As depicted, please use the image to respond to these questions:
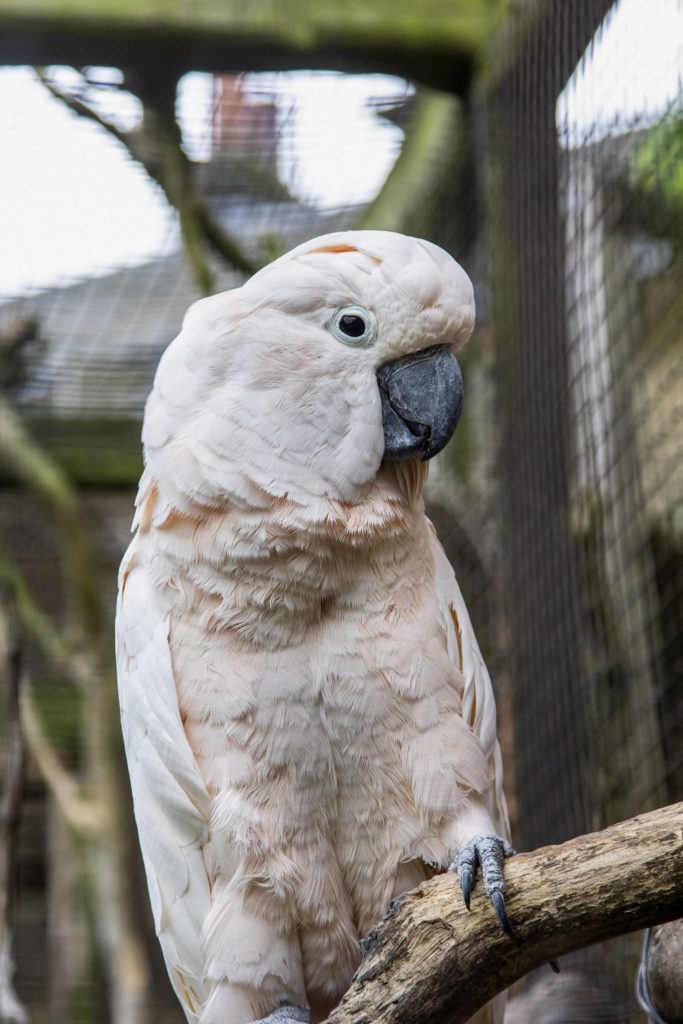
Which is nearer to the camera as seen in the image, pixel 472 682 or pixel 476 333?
pixel 472 682

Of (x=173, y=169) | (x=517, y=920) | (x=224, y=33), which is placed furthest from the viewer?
(x=173, y=169)

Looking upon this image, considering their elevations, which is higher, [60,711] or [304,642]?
[304,642]

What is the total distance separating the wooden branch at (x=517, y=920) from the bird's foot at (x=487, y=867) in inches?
0.4

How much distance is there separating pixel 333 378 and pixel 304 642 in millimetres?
401

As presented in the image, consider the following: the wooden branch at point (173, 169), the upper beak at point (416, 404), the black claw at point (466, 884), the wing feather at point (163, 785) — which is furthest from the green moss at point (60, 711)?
the black claw at point (466, 884)

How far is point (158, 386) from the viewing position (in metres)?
1.90

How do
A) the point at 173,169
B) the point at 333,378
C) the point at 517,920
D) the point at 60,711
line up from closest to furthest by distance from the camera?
1. the point at 517,920
2. the point at 333,378
3. the point at 173,169
4. the point at 60,711

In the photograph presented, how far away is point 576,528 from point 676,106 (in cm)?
99

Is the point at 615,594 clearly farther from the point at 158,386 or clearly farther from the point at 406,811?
the point at 158,386

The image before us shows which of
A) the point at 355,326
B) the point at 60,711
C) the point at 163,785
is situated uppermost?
the point at 355,326

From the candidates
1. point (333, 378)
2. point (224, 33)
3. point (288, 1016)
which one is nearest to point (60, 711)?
point (224, 33)

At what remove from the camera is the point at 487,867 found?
145cm

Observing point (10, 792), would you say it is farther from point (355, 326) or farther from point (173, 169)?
point (173, 169)

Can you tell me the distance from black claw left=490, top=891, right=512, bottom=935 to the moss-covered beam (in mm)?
2113
